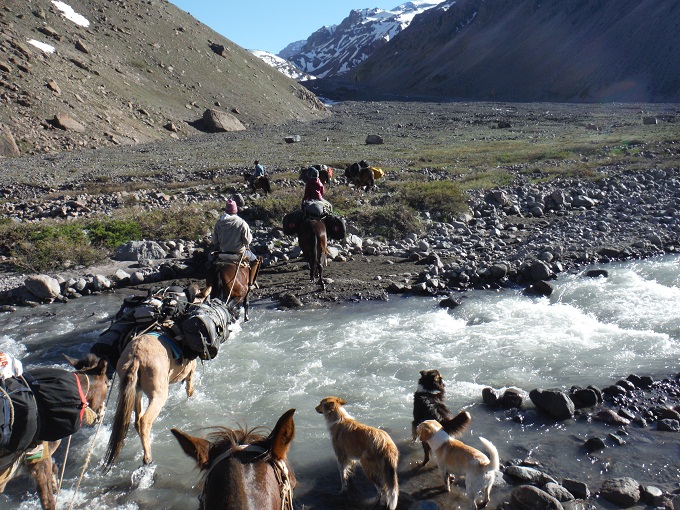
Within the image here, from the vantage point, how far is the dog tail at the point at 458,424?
4.60 metres

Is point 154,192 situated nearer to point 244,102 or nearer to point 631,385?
point 631,385

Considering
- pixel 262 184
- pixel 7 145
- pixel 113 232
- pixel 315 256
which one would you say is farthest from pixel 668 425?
pixel 7 145

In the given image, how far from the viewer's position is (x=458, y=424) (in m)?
4.64

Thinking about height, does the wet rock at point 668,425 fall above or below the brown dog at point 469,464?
below

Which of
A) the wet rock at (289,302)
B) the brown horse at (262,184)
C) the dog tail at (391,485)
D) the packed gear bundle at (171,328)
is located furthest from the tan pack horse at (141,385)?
the brown horse at (262,184)

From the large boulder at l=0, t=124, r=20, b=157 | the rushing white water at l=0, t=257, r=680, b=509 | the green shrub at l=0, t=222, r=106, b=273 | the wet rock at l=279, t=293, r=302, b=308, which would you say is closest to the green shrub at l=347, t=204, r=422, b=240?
the rushing white water at l=0, t=257, r=680, b=509

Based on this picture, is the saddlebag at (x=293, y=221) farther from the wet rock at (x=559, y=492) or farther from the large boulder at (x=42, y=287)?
the wet rock at (x=559, y=492)

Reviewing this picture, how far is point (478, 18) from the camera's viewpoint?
119 meters

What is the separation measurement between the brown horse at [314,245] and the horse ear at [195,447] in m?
7.35

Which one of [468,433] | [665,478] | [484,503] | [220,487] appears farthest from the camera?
[468,433]

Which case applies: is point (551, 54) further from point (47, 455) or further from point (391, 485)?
point (47, 455)

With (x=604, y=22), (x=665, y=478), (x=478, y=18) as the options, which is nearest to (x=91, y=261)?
(x=665, y=478)

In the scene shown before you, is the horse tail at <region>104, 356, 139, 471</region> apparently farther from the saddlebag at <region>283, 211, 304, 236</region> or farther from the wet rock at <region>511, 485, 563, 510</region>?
the saddlebag at <region>283, 211, 304, 236</region>

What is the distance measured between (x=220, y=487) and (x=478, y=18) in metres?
133
